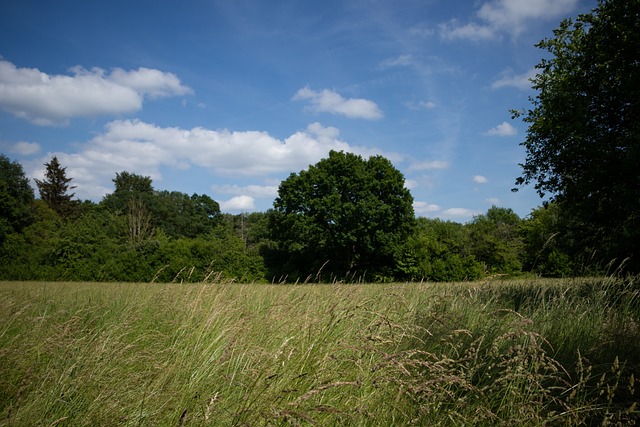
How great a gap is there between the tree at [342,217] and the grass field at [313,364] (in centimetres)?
2625

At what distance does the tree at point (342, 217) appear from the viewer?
32.6 m

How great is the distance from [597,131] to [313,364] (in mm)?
12050

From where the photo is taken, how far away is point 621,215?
35.6 feet

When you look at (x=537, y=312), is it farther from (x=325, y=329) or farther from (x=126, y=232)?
(x=126, y=232)

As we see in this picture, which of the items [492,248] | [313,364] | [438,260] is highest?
[492,248]

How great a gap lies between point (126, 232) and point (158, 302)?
4090cm

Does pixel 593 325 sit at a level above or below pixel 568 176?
below

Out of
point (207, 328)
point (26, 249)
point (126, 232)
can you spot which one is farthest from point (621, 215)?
point (126, 232)

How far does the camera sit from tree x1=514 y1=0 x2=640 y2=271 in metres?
9.91

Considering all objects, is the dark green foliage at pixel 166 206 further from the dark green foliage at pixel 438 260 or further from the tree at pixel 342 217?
the dark green foliage at pixel 438 260

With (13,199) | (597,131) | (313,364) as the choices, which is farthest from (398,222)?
(13,199)

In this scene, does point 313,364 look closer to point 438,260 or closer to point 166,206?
point 438,260

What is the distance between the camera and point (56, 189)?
2495 inches

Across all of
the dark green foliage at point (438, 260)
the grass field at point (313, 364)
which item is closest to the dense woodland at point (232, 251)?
the dark green foliage at point (438, 260)
